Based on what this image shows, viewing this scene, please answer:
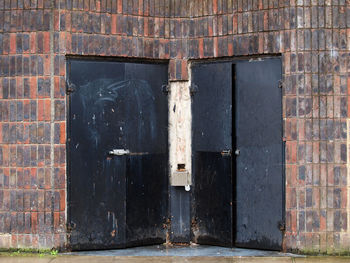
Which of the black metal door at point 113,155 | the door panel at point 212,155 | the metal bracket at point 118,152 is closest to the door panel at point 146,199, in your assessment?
the black metal door at point 113,155

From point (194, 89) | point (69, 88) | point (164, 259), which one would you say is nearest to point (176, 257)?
point (164, 259)

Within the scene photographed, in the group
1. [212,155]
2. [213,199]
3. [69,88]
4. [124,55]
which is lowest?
[213,199]

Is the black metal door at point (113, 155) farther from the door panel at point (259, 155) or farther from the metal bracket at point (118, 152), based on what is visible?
the door panel at point (259, 155)

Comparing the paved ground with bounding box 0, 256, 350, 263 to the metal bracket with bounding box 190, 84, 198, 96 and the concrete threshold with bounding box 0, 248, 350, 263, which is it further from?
the metal bracket with bounding box 190, 84, 198, 96

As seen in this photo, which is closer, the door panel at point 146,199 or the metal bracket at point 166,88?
the door panel at point 146,199

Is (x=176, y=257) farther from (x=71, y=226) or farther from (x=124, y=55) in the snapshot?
(x=124, y=55)

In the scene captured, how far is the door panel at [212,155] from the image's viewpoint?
6820 millimetres

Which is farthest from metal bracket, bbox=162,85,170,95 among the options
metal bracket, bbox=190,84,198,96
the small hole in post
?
the small hole in post

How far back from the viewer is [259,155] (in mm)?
6668

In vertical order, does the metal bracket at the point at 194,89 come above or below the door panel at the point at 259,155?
above

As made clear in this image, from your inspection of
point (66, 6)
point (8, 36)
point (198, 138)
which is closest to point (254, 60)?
point (198, 138)

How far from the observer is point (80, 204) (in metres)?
6.63

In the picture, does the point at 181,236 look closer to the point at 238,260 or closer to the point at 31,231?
the point at 238,260

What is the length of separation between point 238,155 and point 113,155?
4.82 ft
